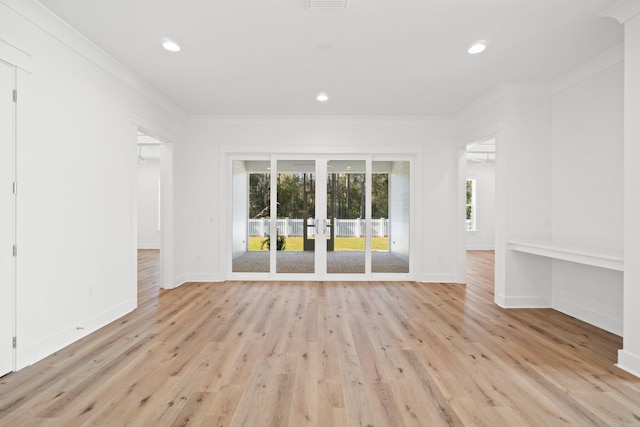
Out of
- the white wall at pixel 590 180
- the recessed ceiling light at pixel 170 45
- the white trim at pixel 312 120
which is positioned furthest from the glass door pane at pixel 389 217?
the recessed ceiling light at pixel 170 45

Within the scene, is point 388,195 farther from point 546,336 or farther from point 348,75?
point 546,336

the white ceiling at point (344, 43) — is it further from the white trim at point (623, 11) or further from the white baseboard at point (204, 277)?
the white baseboard at point (204, 277)

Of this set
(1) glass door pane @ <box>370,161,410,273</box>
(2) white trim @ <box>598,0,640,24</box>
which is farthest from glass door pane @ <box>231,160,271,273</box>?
(2) white trim @ <box>598,0,640,24</box>

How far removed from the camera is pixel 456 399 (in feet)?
6.66

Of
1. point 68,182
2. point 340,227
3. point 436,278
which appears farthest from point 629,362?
point 68,182

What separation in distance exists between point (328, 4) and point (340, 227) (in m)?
3.71

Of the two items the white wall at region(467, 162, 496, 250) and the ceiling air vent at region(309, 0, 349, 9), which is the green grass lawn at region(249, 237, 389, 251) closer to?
the ceiling air vent at region(309, 0, 349, 9)

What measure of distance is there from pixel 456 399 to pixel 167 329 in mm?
2798

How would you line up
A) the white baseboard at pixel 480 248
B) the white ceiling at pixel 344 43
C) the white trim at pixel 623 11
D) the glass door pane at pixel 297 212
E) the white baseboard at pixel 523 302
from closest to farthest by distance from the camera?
the white trim at pixel 623 11
the white ceiling at pixel 344 43
the white baseboard at pixel 523 302
the glass door pane at pixel 297 212
the white baseboard at pixel 480 248

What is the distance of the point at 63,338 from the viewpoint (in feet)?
9.10

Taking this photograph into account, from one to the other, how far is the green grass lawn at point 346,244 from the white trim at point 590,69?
3.30 meters

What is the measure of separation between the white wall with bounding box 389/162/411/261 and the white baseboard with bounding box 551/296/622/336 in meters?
2.26

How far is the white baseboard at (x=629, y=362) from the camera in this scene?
2.36 meters

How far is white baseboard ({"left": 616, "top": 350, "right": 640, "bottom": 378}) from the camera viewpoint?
2357 millimetres
